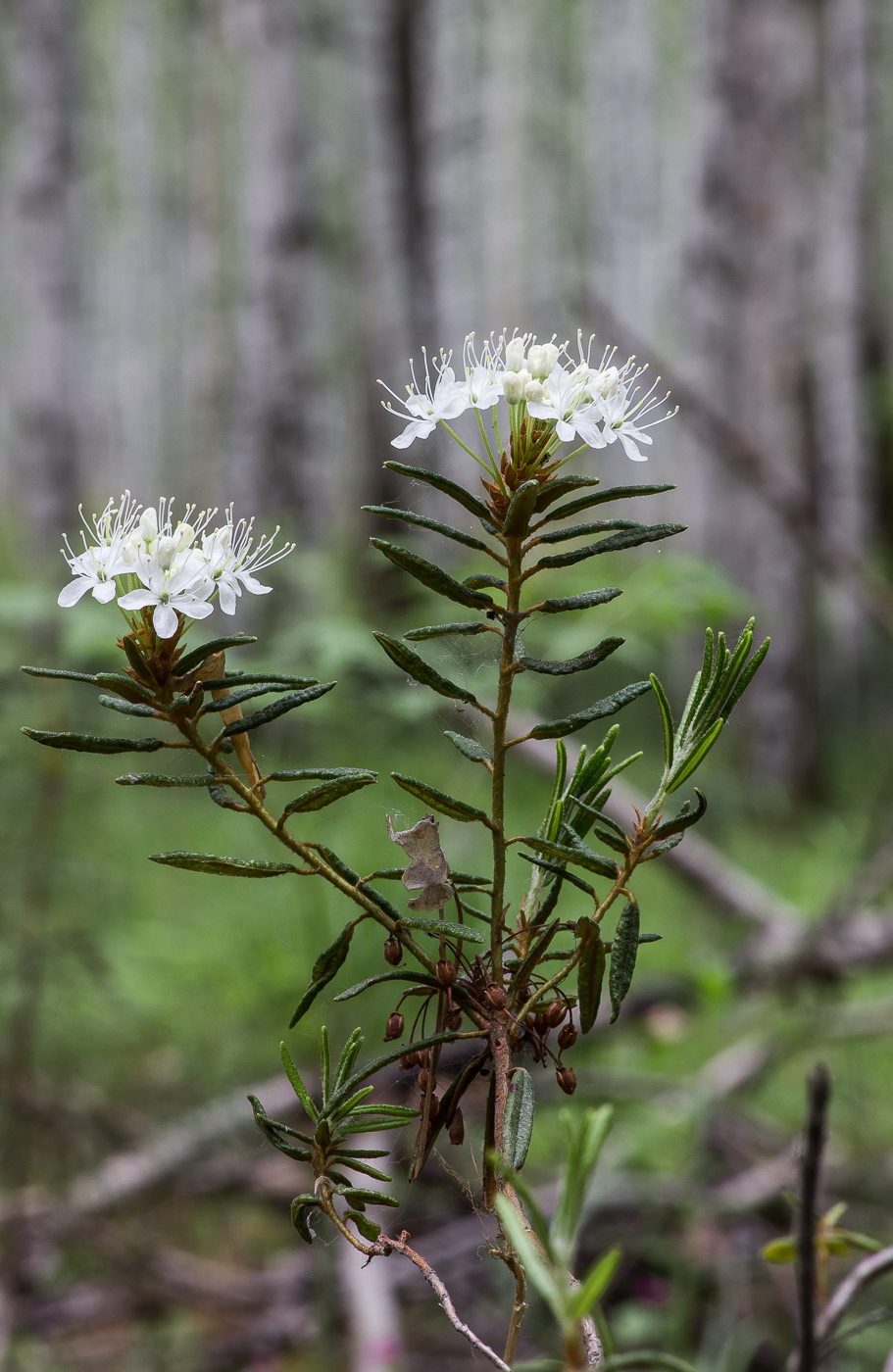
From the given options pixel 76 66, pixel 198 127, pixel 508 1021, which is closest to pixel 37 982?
pixel 508 1021

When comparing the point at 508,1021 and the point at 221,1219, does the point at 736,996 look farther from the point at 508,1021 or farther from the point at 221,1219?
the point at 508,1021

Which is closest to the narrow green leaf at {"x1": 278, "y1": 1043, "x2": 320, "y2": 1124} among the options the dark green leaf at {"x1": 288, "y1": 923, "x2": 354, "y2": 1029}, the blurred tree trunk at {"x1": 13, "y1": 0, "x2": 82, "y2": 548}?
the dark green leaf at {"x1": 288, "y1": 923, "x2": 354, "y2": 1029}

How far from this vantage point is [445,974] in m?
0.39

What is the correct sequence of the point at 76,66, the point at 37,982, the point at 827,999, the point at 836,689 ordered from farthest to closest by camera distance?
the point at 76,66, the point at 836,689, the point at 827,999, the point at 37,982

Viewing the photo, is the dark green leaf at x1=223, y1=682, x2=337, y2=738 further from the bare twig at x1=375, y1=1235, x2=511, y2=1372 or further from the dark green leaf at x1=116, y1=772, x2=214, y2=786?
the bare twig at x1=375, y1=1235, x2=511, y2=1372

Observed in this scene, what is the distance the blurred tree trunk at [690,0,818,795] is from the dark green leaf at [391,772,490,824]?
15.2 feet

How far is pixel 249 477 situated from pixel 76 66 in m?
4.30

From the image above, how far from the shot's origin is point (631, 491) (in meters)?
0.40

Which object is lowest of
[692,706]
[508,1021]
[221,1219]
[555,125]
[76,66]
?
[221,1219]

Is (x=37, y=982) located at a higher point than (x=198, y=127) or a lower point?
lower

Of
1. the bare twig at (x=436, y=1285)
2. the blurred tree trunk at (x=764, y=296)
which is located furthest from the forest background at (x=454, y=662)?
the bare twig at (x=436, y=1285)

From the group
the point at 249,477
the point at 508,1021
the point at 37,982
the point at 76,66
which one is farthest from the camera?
the point at 76,66

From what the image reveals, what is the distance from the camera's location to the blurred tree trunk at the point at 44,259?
6965 mm

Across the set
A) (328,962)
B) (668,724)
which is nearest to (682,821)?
(668,724)
